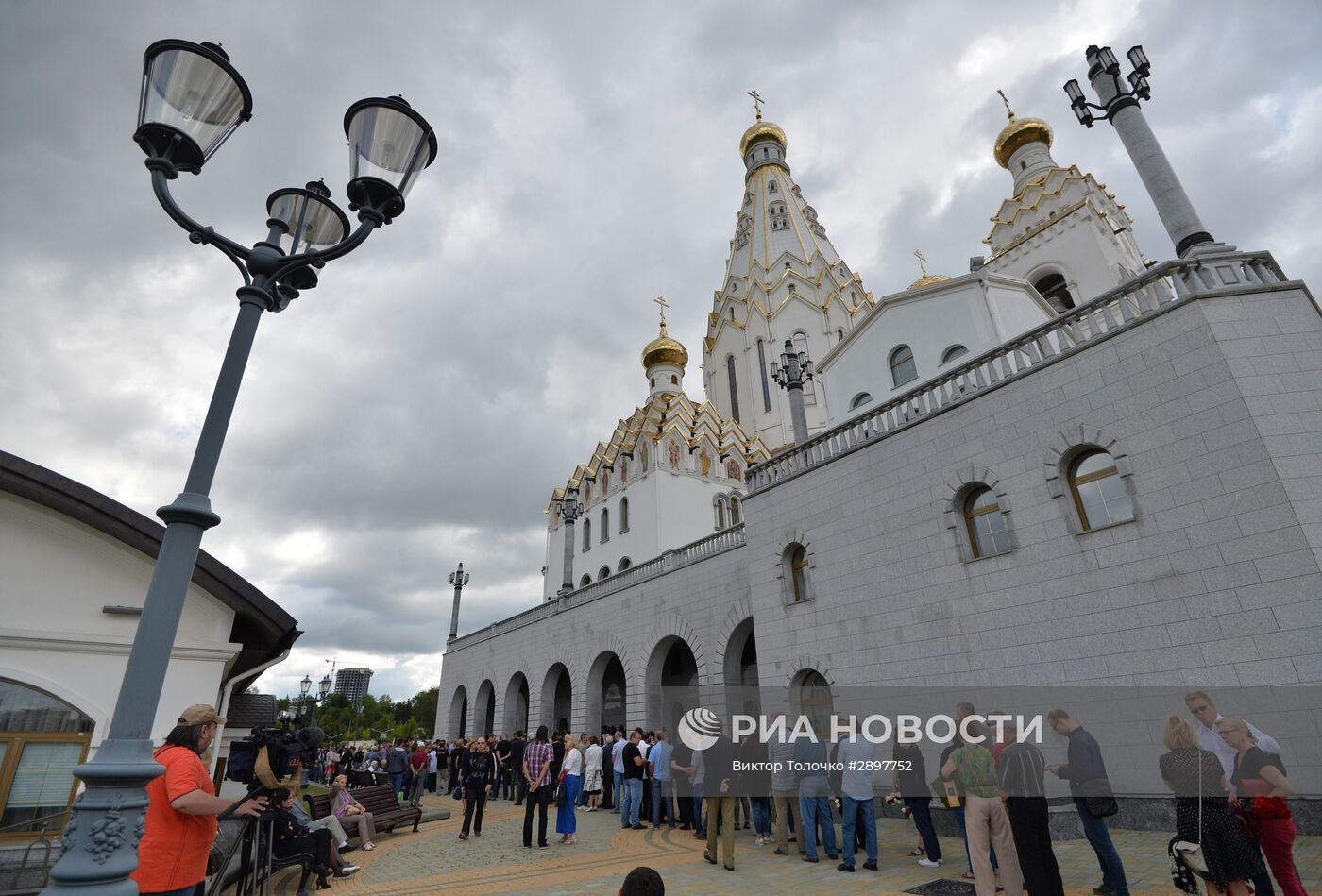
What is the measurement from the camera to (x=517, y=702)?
85.0ft

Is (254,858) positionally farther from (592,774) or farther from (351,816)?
(592,774)

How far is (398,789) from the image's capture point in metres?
17.1

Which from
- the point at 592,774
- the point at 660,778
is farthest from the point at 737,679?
the point at 660,778

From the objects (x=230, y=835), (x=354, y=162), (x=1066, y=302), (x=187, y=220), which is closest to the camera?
(x=187, y=220)

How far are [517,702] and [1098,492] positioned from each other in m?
22.6

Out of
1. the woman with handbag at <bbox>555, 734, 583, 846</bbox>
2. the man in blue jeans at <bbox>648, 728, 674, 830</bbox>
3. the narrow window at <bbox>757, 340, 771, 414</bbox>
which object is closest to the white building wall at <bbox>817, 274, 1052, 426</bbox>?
the man in blue jeans at <bbox>648, 728, 674, 830</bbox>

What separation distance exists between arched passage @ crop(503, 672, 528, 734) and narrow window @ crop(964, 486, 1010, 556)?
64.7 ft

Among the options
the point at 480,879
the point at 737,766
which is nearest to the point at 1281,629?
the point at 737,766

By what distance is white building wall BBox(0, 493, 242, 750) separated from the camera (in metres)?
6.87

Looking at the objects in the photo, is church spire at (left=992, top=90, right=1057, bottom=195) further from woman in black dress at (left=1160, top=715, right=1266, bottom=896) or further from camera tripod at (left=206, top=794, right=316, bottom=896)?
camera tripod at (left=206, top=794, right=316, bottom=896)

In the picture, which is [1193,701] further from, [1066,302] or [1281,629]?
[1066,302]

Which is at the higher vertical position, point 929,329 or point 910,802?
point 929,329

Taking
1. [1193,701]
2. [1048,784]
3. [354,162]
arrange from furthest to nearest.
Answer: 1. [1048,784]
2. [1193,701]
3. [354,162]

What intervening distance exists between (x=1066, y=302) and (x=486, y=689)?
27.4 m
